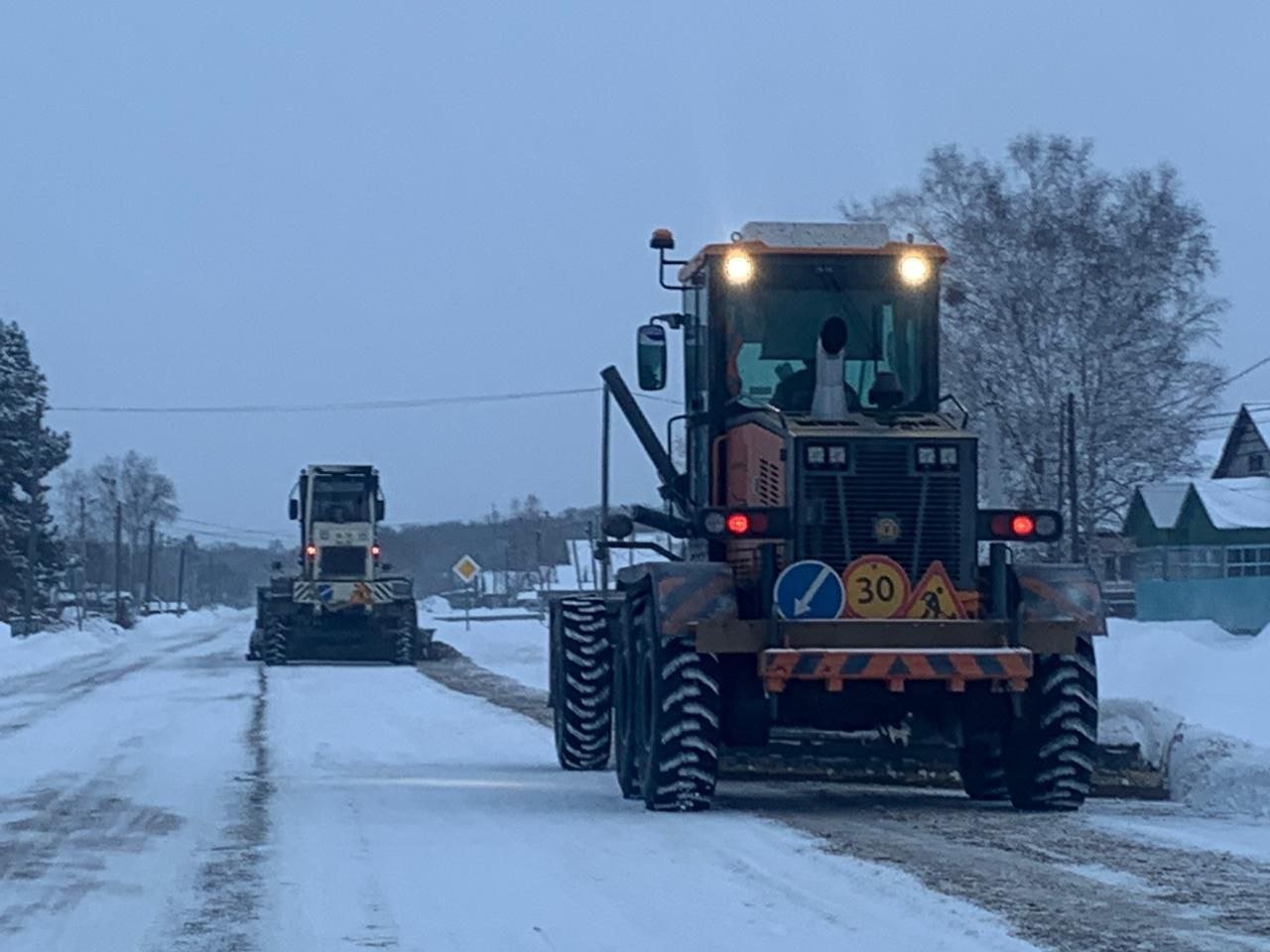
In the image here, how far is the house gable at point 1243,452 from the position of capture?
73.5 metres

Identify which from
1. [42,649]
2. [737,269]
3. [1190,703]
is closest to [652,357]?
[737,269]

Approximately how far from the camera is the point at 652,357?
14.5 metres

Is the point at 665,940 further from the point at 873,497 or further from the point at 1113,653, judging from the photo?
the point at 1113,653

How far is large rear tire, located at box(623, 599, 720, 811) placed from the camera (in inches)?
513

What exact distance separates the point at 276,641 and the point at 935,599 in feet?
98.4

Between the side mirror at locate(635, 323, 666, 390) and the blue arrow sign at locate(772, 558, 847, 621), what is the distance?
217 cm

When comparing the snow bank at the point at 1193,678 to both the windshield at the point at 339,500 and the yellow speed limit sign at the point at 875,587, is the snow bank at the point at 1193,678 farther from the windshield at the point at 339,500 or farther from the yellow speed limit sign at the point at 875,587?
the windshield at the point at 339,500

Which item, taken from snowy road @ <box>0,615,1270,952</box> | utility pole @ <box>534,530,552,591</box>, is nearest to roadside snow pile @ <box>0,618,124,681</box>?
snowy road @ <box>0,615,1270,952</box>

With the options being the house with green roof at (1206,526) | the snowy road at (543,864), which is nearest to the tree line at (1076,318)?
the house with green roof at (1206,526)

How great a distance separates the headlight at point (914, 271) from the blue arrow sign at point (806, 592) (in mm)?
2430

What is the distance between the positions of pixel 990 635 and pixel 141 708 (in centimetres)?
1578

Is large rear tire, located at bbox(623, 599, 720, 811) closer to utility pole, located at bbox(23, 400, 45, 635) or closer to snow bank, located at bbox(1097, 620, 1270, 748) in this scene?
snow bank, located at bbox(1097, 620, 1270, 748)

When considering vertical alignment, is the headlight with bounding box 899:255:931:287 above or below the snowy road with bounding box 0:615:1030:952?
above

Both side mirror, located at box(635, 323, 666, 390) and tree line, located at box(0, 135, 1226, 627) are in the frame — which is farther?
tree line, located at box(0, 135, 1226, 627)
